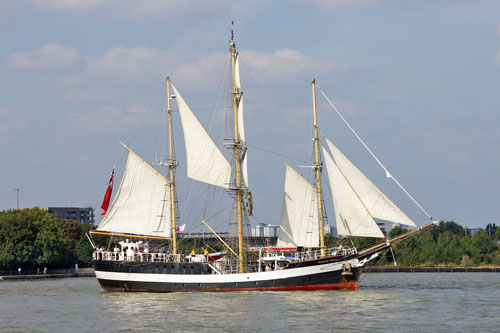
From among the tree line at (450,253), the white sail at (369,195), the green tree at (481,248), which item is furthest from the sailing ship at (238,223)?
the green tree at (481,248)

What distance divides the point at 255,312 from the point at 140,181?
29035 mm

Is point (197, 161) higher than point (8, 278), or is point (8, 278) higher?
point (197, 161)

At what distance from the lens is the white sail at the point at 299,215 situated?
75938 mm

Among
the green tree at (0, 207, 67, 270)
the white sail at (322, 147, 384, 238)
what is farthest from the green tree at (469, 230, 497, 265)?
the white sail at (322, 147, 384, 238)

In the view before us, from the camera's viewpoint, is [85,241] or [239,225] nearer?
[239,225]

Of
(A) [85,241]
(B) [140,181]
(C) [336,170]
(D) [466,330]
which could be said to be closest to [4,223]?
(A) [85,241]

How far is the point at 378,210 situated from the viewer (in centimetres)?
7144

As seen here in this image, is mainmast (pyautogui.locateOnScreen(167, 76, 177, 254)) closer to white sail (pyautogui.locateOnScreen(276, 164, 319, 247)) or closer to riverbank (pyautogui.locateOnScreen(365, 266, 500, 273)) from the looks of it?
white sail (pyautogui.locateOnScreen(276, 164, 319, 247))

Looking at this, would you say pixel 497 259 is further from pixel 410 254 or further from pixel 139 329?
pixel 139 329

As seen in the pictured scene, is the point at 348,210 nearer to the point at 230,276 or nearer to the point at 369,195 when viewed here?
the point at 369,195

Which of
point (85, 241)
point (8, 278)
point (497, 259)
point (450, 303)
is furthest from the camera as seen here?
point (85, 241)

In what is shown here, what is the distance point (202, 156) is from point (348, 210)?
49.5ft

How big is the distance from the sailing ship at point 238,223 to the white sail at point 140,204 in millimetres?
99

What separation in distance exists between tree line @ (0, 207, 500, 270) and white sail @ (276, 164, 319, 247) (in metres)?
45.2
